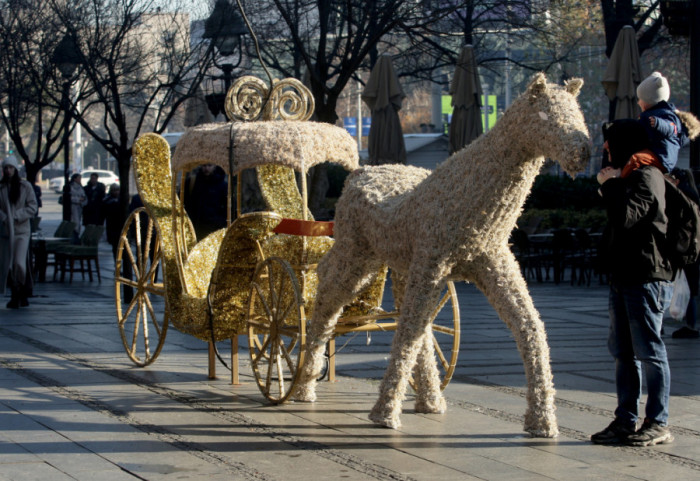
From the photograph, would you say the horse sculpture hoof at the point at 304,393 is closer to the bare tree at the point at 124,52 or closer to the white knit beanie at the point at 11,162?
the white knit beanie at the point at 11,162

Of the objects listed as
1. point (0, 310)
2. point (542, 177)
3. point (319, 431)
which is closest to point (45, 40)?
point (0, 310)

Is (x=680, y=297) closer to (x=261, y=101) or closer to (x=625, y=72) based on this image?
(x=261, y=101)

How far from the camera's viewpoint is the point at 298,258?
7.61 meters

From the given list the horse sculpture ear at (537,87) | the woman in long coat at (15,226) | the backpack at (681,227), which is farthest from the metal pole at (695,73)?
the woman in long coat at (15,226)

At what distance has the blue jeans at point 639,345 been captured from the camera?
19.3 feet

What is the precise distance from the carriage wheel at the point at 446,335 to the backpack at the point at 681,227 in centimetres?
152

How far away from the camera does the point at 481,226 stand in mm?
6051

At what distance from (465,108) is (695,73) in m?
7.42

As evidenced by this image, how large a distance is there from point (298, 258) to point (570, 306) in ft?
23.6

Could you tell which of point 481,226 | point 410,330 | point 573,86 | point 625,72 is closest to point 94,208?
point 625,72

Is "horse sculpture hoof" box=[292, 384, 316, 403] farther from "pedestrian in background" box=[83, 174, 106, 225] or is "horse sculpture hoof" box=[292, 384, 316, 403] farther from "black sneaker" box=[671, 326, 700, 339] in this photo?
"pedestrian in background" box=[83, 174, 106, 225]

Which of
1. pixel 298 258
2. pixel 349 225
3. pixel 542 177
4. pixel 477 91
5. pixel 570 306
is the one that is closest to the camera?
pixel 349 225

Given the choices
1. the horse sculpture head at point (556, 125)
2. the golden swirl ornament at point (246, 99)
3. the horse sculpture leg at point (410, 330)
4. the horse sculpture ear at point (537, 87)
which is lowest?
the horse sculpture leg at point (410, 330)

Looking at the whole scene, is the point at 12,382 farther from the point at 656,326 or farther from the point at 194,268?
the point at 656,326
